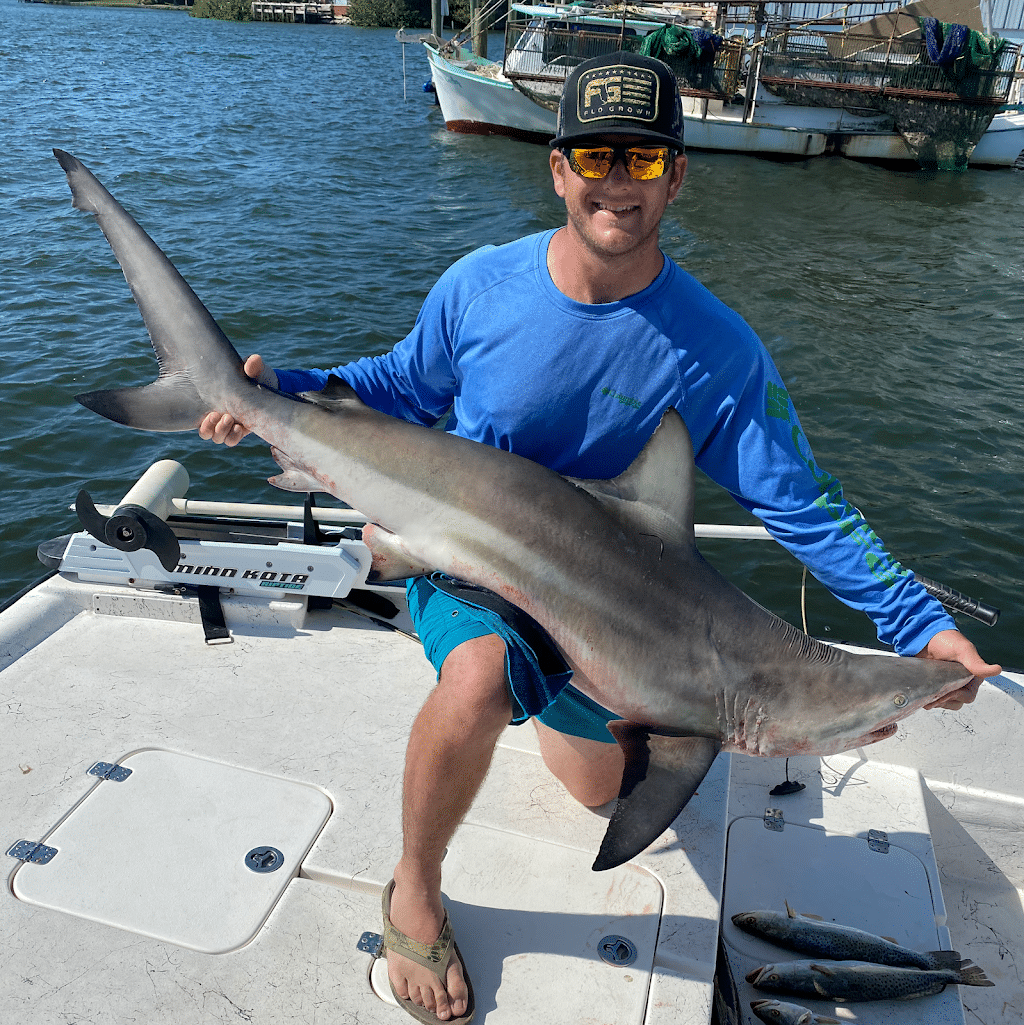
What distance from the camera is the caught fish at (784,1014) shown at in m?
2.63

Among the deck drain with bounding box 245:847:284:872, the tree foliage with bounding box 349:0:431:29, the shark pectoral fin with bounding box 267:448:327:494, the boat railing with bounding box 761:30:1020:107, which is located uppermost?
the tree foliage with bounding box 349:0:431:29

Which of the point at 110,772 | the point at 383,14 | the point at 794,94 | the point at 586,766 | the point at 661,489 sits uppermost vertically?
the point at 383,14

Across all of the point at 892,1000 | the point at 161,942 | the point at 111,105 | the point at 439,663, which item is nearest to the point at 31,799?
the point at 161,942

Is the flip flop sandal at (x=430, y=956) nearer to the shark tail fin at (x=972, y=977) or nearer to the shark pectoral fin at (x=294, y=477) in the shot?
the shark pectoral fin at (x=294, y=477)

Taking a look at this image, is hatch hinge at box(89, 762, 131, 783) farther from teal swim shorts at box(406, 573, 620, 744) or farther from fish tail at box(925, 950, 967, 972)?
fish tail at box(925, 950, 967, 972)

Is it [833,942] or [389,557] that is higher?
[389,557]

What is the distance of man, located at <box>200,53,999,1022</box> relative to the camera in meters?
2.34

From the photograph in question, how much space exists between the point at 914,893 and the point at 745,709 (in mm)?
1489

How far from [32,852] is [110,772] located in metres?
0.36

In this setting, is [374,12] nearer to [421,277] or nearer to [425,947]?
[421,277]

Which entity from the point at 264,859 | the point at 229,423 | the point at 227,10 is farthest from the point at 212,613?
the point at 227,10

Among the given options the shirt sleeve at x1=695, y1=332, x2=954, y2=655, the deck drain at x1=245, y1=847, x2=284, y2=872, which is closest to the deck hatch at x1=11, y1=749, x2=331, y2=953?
the deck drain at x1=245, y1=847, x2=284, y2=872

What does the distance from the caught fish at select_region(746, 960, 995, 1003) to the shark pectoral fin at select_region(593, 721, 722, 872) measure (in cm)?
100

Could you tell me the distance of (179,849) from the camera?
2.74 m
